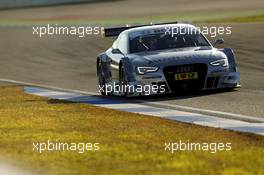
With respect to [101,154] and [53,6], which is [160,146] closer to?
[101,154]

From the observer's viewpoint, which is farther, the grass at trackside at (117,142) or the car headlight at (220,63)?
the car headlight at (220,63)

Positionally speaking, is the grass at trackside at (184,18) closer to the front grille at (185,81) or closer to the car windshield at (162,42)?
the car windshield at (162,42)

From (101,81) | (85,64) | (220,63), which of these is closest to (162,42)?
(220,63)

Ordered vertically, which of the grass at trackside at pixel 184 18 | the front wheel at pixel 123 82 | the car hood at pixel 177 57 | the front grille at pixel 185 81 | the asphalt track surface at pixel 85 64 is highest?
the car hood at pixel 177 57

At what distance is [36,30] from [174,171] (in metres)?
33.9

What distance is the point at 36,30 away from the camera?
40719 millimetres

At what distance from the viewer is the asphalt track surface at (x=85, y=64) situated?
14133 mm

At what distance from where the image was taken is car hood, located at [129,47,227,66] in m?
15.4

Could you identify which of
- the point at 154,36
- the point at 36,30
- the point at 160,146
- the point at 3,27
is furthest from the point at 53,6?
the point at 160,146

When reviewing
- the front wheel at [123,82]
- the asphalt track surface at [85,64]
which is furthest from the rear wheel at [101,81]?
the asphalt track surface at [85,64]

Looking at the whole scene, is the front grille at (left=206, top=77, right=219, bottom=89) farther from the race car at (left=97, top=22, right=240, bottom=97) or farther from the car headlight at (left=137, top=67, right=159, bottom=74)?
the car headlight at (left=137, top=67, right=159, bottom=74)

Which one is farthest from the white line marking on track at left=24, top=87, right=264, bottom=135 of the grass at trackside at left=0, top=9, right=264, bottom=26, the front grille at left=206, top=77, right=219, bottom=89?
the grass at trackside at left=0, top=9, right=264, bottom=26

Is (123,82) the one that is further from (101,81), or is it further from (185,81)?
(101,81)

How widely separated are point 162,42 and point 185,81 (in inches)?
56.5
